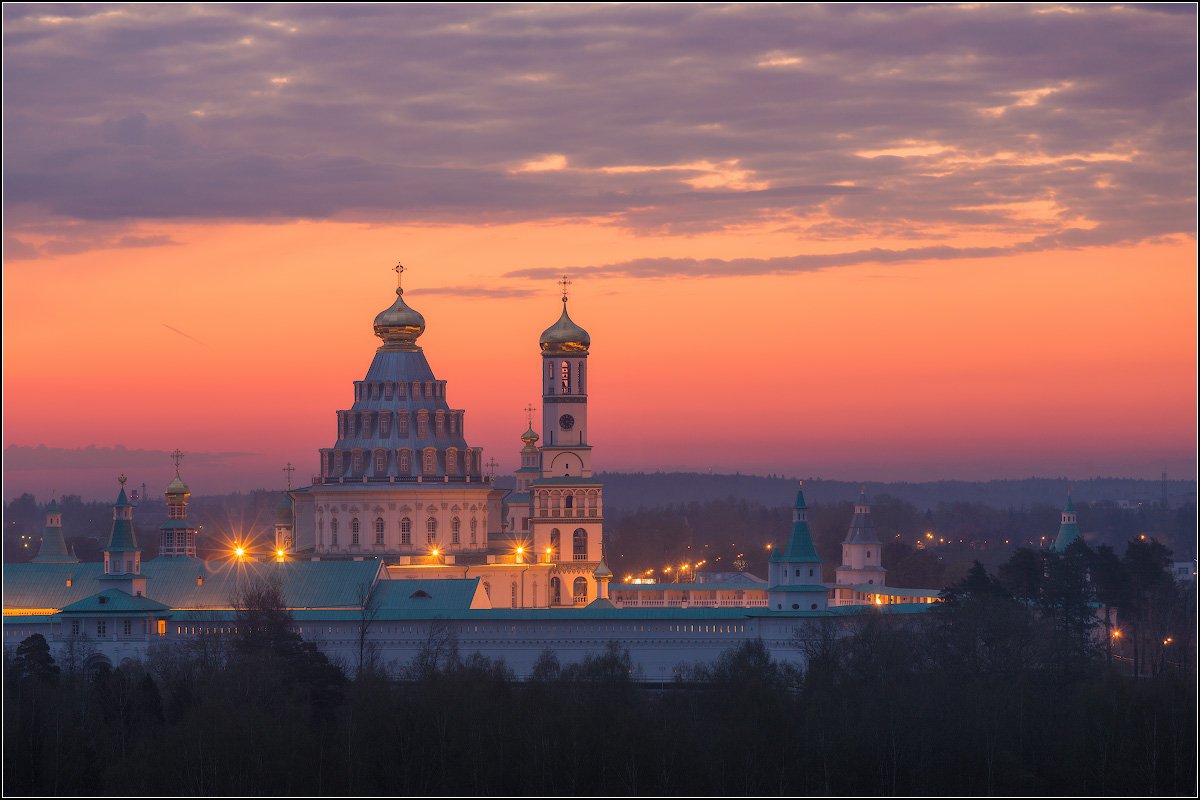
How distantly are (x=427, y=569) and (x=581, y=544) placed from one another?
4.70 meters

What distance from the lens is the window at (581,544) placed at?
82.8m

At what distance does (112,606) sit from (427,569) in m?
10.6

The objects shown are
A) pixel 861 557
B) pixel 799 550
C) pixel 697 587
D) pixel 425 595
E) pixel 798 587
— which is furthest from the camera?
pixel 861 557

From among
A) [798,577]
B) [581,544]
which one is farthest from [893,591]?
[798,577]

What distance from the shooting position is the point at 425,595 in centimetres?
7444

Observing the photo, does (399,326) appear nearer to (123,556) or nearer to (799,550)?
(123,556)

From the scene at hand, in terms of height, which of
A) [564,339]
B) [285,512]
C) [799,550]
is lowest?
[799,550]

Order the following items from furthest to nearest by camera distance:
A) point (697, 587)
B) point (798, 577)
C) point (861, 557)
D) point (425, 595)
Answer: point (861, 557)
point (697, 587)
point (425, 595)
point (798, 577)

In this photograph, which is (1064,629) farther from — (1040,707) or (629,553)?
(629,553)

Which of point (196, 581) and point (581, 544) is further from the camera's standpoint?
point (581, 544)

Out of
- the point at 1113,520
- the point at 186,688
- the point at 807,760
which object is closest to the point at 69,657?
the point at 186,688

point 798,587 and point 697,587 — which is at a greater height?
point 798,587

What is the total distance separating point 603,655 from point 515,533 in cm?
1515

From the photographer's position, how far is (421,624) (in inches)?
2830
